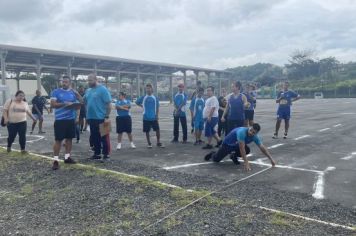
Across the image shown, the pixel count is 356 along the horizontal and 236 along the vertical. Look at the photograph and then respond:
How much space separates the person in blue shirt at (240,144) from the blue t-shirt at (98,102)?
258 cm

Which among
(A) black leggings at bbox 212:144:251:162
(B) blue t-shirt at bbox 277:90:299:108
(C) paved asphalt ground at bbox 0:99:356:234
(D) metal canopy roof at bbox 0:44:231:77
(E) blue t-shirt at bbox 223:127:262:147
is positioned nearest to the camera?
(C) paved asphalt ground at bbox 0:99:356:234

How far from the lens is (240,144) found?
25.0 feet

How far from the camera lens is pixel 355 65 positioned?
10856 centimetres

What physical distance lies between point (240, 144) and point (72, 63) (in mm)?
46434

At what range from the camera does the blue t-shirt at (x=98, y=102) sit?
8.34 m

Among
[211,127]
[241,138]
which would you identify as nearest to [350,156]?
[241,138]

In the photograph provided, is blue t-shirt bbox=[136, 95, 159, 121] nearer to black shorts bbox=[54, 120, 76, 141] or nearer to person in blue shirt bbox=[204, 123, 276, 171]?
person in blue shirt bbox=[204, 123, 276, 171]

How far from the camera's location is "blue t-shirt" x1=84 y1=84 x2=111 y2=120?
8.34 meters

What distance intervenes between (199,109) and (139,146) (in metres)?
A: 2.11

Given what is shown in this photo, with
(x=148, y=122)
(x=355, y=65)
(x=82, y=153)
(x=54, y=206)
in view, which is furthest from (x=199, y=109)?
(x=355, y=65)

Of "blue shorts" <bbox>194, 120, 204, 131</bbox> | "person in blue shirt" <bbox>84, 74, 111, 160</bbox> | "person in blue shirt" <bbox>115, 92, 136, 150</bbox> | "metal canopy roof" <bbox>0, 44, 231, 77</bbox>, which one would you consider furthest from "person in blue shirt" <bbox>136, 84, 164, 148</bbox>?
"metal canopy roof" <bbox>0, 44, 231, 77</bbox>

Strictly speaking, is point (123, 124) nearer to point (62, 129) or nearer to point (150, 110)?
point (150, 110)

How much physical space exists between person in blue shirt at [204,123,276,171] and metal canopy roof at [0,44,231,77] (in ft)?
124

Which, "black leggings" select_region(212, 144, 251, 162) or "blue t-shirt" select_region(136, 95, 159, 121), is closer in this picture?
"black leggings" select_region(212, 144, 251, 162)
